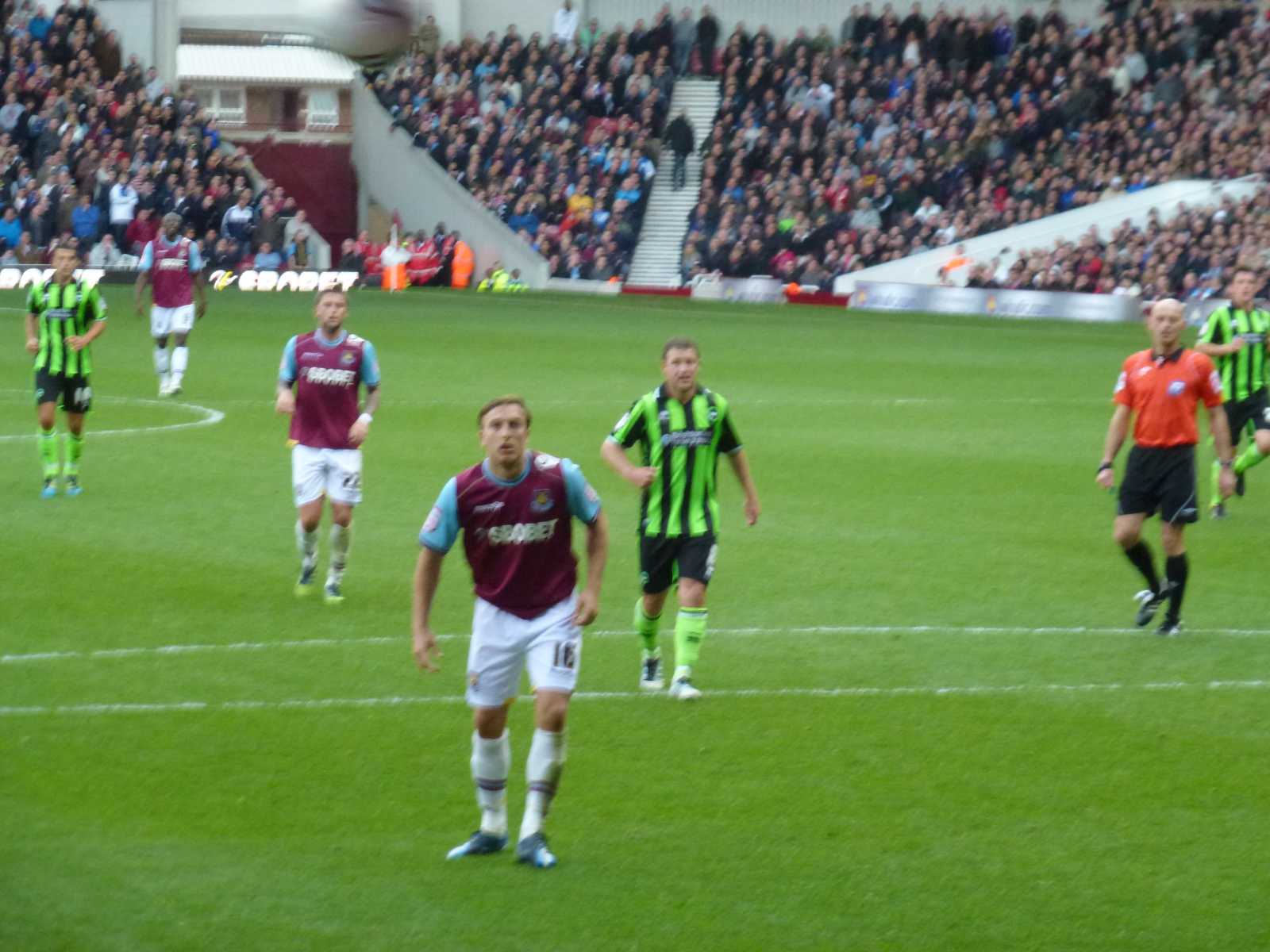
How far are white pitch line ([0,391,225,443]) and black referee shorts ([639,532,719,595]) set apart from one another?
11.4m

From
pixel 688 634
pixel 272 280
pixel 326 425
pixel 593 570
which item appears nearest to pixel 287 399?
pixel 326 425

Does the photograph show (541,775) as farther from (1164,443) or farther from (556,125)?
(556,125)

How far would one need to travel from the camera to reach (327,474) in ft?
41.7

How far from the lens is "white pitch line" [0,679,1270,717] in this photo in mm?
9641

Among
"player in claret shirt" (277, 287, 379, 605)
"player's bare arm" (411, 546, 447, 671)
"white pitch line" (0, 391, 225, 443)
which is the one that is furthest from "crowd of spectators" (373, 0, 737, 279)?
"player's bare arm" (411, 546, 447, 671)

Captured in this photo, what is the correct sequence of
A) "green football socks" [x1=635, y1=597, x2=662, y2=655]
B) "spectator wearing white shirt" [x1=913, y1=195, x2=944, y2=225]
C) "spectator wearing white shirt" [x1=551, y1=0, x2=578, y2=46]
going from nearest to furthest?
"green football socks" [x1=635, y1=597, x2=662, y2=655]
"spectator wearing white shirt" [x1=913, y1=195, x2=944, y2=225]
"spectator wearing white shirt" [x1=551, y1=0, x2=578, y2=46]

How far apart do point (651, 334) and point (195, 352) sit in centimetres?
803

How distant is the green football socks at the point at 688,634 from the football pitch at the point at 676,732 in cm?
24

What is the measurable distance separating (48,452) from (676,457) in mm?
8000

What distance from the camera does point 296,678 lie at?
1038 centimetres

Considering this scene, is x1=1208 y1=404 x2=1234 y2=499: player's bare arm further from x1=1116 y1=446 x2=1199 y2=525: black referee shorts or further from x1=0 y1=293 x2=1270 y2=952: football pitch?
x1=0 y1=293 x2=1270 y2=952: football pitch

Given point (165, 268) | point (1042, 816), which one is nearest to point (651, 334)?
point (165, 268)

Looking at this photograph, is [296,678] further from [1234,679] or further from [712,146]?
[712,146]

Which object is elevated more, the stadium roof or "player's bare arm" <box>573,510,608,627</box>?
the stadium roof
